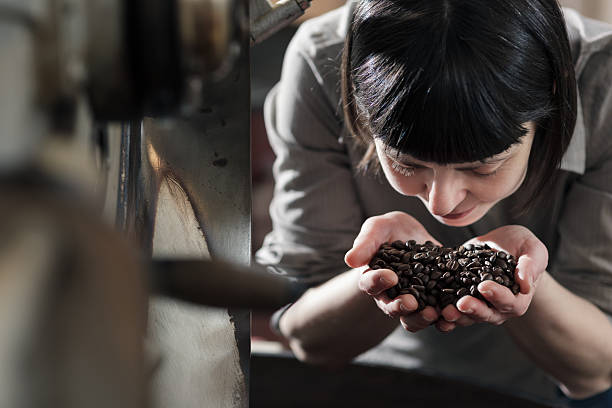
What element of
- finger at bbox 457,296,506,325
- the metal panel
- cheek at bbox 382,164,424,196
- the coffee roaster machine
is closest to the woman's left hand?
finger at bbox 457,296,506,325

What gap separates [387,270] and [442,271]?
0.07 meters

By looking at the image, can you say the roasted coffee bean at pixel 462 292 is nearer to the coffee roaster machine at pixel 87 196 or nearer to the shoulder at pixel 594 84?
the shoulder at pixel 594 84

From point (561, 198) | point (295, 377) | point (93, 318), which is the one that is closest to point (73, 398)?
point (93, 318)

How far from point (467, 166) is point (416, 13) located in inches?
5.3

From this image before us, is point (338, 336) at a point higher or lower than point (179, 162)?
lower

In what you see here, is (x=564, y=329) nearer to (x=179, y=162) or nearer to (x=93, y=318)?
(x=179, y=162)

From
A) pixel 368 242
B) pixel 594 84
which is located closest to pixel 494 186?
pixel 368 242

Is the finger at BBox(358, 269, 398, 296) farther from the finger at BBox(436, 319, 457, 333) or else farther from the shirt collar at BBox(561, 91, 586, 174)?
the shirt collar at BBox(561, 91, 586, 174)

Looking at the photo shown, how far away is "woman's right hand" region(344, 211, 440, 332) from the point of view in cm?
64

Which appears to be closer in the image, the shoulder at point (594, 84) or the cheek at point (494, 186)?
the cheek at point (494, 186)

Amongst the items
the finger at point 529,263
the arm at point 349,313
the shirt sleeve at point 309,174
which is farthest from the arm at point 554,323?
the shirt sleeve at point 309,174

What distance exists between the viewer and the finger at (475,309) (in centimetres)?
62

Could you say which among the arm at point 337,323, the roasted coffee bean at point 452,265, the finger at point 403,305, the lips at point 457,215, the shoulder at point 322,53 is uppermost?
the shoulder at point 322,53

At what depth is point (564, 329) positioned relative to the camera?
0.79 meters
